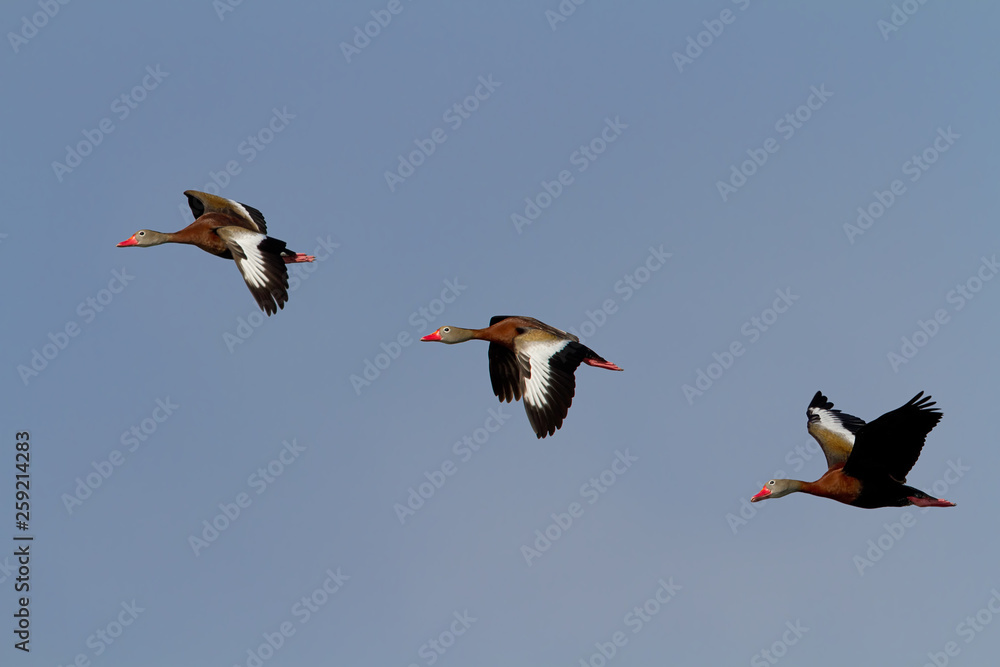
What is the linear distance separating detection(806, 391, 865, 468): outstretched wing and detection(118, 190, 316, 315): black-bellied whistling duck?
10.3 metres

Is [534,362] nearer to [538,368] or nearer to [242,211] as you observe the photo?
[538,368]

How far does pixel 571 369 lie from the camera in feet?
77.8

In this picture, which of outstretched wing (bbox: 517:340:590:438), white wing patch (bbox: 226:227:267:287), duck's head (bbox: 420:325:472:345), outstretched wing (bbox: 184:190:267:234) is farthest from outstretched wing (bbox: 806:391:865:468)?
outstretched wing (bbox: 184:190:267:234)

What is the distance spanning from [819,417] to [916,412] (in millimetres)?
5554

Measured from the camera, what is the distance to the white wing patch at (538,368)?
76.6 feet

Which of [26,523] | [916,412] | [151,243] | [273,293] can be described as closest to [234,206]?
[151,243]

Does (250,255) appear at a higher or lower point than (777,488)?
lower

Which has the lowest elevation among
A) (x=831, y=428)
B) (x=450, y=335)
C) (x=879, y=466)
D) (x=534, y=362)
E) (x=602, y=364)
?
(x=450, y=335)

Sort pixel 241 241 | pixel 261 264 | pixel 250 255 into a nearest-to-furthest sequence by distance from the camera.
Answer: pixel 261 264 < pixel 250 255 < pixel 241 241

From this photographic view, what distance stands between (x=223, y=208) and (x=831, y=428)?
1282 centimetres

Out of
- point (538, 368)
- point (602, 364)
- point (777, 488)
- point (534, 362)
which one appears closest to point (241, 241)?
point (534, 362)

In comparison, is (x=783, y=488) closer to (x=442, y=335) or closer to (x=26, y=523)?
(x=442, y=335)

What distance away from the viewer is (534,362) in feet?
79.2

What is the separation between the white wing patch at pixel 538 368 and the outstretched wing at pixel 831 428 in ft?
19.2
